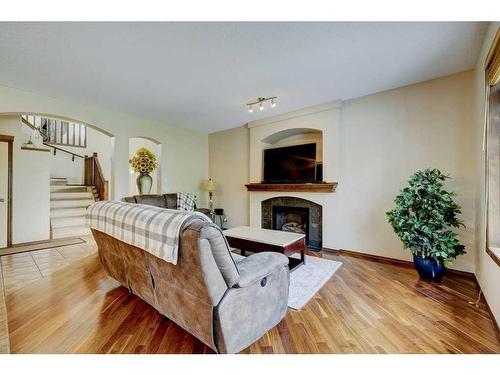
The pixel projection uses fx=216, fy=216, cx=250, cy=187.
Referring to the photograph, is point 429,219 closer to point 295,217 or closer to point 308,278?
point 308,278

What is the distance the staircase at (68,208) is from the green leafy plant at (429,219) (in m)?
5.83

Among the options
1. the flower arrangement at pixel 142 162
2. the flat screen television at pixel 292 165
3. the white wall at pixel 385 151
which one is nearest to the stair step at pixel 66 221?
the flower arrangement at pixel 142 162

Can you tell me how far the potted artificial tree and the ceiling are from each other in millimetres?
1361

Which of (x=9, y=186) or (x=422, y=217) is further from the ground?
(x=9, y=186)

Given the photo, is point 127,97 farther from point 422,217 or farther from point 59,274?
point 422,217

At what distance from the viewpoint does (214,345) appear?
1326mm

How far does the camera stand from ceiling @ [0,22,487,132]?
1.90 meters

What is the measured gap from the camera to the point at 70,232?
455 centimetres

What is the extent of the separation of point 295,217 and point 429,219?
83.9 inches

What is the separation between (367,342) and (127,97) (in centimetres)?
→ 416

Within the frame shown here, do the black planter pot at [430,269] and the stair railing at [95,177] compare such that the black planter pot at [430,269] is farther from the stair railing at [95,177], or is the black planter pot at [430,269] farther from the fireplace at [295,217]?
the stair railing at [95,177]

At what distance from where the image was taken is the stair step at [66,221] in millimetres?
4660

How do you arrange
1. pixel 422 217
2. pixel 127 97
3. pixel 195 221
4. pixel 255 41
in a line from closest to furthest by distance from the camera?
pixel 195 221 < pixel 255 41 < pixel 422 217 < pixel 127 97
